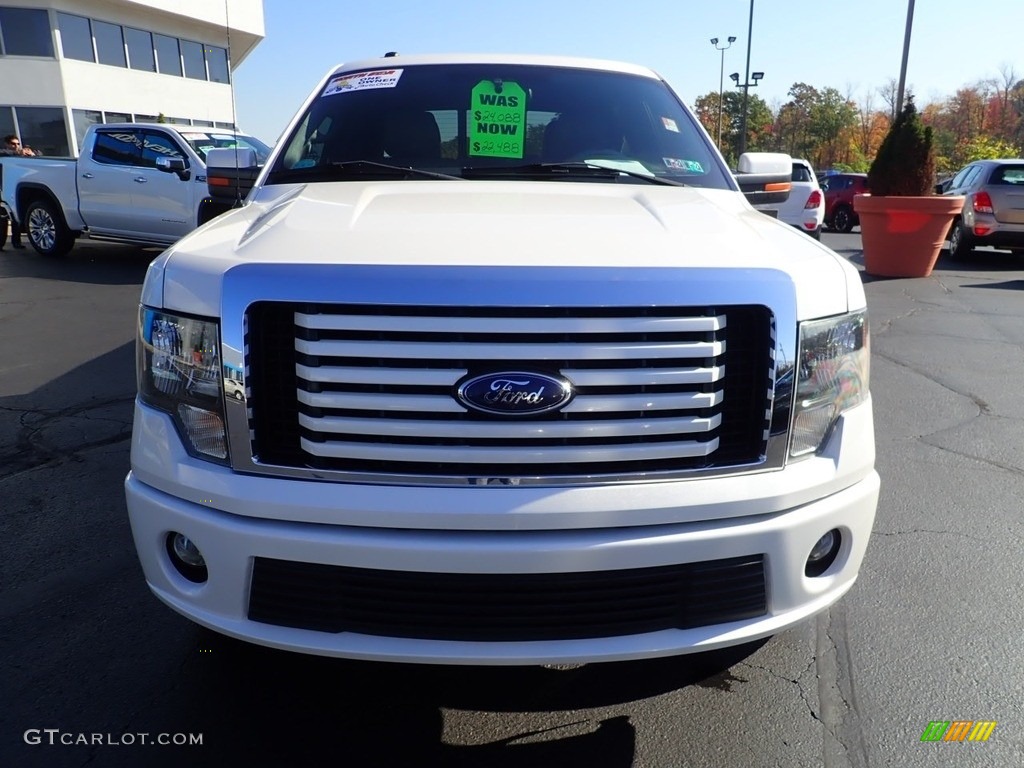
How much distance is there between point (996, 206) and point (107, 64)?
29.2 metres

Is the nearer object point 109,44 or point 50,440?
point 50,440

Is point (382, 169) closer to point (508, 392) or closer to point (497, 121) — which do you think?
point (497, 121)

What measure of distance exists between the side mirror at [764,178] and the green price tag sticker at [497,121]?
0.97 metres

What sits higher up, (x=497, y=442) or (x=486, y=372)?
(x=486, y=372)

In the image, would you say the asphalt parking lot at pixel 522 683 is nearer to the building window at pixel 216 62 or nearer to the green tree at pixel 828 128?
the building window at pixel 216 62

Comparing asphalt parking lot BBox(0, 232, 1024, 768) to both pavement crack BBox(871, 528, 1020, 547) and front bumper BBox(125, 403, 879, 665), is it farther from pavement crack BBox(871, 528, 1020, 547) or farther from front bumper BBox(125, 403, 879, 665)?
front bumper BBox(125, 403, 879, 665)

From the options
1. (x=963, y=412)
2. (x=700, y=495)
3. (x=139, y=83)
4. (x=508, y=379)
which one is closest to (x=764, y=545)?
(x=700, y=495)

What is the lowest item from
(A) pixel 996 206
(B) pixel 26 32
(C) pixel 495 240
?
(A) pixel 996 206

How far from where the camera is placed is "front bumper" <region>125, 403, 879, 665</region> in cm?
184

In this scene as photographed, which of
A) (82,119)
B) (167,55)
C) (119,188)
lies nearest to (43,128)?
(82,119)

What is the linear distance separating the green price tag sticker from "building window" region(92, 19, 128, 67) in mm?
31083

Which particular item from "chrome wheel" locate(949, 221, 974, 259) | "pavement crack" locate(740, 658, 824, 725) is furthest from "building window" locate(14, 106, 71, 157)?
"pavement crack" locate(740, 658, 824, 725)

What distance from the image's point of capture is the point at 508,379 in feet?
6.00

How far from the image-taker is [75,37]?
27.9 meters
